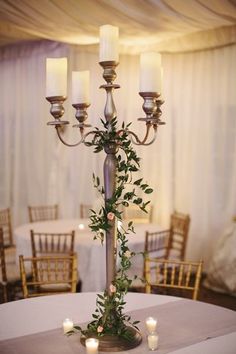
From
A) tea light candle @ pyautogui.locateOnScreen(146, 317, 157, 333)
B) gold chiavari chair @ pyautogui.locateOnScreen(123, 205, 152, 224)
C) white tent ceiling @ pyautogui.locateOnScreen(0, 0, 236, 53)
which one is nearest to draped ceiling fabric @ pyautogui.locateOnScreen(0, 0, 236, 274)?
white tent ceiling @ pyautogui.locateOnScreen(0, 0, 236, 53)

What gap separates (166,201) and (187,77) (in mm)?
1414

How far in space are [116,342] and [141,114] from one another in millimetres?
4019

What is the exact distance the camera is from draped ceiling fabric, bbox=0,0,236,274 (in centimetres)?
420

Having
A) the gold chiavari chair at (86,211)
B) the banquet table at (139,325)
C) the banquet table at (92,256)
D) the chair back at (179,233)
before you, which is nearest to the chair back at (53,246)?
the banquet table at (92,256)

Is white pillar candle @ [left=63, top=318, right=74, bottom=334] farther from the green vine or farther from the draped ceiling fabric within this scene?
the draped ceiling fabric

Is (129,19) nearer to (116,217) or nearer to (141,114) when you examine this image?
(141,114)

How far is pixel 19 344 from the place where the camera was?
1.75m

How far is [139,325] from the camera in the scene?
193 centimetres

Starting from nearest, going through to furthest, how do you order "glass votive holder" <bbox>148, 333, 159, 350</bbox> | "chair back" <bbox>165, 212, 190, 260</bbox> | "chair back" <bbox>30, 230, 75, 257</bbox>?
"glass votive holder" <bbox>148, 333, 159, 350</bbox>, "chair back" <bbox>30, 230, 75, 257</bbox>, "chair back" <bbox>165, 212, 190, 260</bbox>

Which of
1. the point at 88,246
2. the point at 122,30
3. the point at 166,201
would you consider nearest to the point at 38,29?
the point at 122,30

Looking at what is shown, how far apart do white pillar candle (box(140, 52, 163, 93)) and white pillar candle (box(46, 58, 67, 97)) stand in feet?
0.99

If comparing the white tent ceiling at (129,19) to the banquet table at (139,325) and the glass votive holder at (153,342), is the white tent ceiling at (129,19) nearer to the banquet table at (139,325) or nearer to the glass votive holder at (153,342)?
the banquet table at (139,325)

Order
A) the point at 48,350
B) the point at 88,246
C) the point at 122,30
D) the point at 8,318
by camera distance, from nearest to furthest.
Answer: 1. the point at 48,350
2. the point at 8,318
3. the point at 88,246
4. the point at 122,30

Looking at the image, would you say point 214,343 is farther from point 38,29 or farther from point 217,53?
point 217,53
